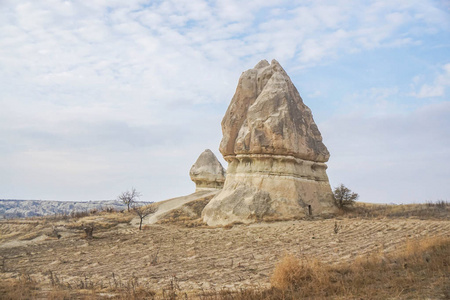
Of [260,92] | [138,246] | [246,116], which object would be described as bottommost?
[138,246]

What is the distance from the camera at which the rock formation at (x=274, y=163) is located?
17359mm

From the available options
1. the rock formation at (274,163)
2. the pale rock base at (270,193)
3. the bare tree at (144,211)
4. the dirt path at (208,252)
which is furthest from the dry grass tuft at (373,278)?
the bare tree at (144,211)

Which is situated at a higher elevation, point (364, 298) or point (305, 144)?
point (305, 144)

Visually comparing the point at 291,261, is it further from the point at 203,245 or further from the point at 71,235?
the point at 71,235

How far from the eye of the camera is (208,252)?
1061cm

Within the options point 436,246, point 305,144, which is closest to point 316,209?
point 305,144

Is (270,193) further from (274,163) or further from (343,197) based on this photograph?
(343,197)

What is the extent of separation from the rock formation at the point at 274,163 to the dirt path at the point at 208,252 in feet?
5.98

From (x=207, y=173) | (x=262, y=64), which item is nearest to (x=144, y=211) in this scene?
(x=207, y=173)

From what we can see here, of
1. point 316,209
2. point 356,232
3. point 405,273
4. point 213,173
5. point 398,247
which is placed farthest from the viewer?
point 213,173

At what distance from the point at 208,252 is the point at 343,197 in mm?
12257

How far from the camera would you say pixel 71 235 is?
18.4 m

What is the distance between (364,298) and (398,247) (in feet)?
14.8

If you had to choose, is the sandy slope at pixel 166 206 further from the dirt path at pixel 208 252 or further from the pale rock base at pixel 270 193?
the dirt path at pixel 208 252
